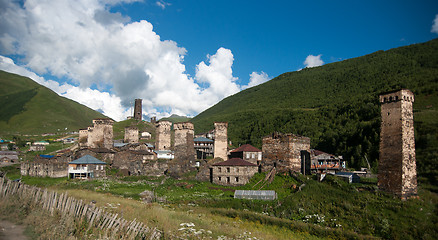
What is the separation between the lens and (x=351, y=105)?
81.5 m

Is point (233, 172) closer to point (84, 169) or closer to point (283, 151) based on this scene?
point (283, 151)

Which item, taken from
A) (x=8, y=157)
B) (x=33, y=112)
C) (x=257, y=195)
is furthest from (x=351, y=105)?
(x=33, y=112)

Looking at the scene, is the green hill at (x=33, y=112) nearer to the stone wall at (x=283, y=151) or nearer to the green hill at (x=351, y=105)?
the green hill at (x=351, y=105)

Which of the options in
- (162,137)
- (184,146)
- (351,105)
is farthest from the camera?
(351,105)

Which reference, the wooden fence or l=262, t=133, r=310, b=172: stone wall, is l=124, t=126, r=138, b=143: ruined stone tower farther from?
the wooden fence

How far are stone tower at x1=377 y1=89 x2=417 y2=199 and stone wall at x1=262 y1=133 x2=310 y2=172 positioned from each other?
1240 centimetres

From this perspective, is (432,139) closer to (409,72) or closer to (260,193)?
(260,193)

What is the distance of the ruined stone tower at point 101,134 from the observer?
173 feet

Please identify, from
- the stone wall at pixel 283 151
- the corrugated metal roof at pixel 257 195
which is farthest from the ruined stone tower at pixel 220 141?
the corrugated metal roof at pixel 257 195

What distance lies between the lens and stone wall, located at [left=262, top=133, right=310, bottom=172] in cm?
3625

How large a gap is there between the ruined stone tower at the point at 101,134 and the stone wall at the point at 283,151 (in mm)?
33075

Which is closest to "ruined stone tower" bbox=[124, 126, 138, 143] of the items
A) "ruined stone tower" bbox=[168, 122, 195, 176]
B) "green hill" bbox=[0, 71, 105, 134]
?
"ruined stone tower" bbox=[168, 122, 195, 176]

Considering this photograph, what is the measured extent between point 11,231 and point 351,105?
284ft

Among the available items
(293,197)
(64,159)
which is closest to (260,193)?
(293,197)
